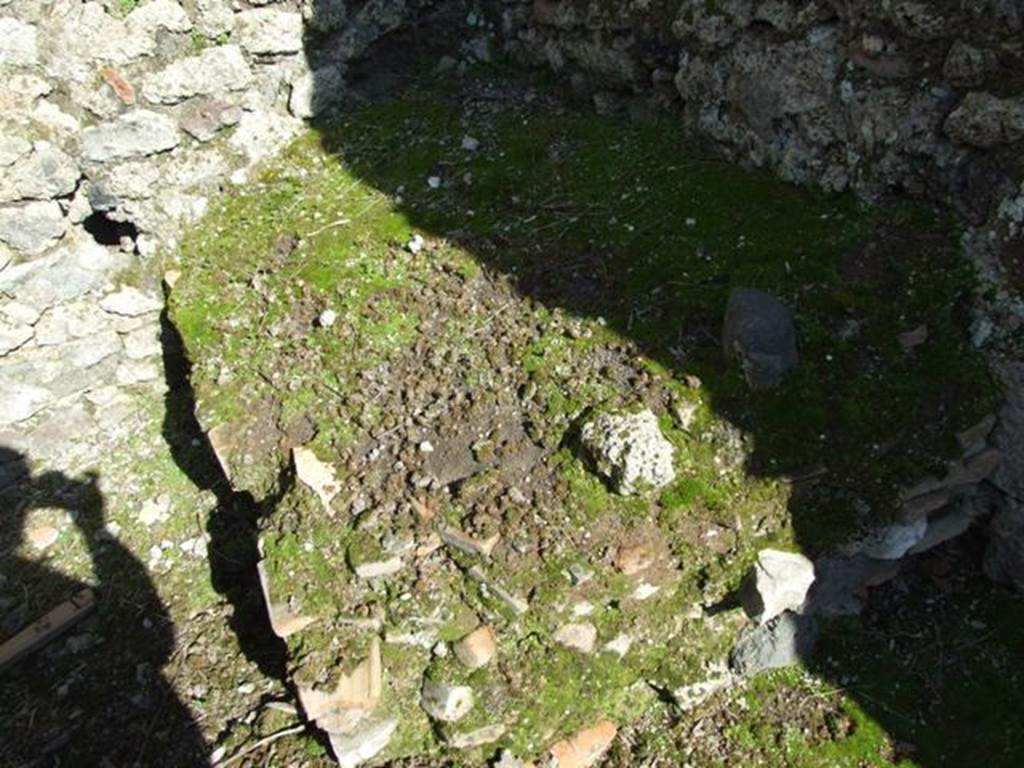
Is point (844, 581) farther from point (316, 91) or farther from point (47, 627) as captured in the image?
point (316, 91)

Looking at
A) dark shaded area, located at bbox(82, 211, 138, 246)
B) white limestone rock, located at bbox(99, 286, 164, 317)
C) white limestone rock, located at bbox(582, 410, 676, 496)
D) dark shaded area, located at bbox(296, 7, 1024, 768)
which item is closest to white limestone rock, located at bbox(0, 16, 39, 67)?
dark shaded area, located at bbox(82, 211, 138, 246)

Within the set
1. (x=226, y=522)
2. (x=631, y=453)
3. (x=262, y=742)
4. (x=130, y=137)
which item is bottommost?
(x=226, y=522)

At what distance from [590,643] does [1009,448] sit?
1.79 m

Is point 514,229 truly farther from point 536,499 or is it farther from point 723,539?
point 723,539

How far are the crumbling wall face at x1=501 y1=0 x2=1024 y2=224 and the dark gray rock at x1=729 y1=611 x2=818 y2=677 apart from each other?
70.5 inches

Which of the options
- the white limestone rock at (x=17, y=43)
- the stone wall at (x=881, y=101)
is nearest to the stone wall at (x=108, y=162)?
the white limestone rock at (x=17, y=43)

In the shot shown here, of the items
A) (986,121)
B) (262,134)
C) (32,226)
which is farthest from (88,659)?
(986,121)

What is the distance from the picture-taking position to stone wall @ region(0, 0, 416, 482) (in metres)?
4.33

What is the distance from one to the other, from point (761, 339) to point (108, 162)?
11.4 ft

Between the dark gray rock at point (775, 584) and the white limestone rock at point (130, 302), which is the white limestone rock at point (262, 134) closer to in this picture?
the white limestone rock at point (130, 302)

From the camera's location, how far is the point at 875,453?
330cm

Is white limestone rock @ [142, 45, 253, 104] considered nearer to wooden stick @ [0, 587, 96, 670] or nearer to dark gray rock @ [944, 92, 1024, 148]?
wooden stick @ [0, 587, 96, 670]

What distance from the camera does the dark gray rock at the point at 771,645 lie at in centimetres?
328

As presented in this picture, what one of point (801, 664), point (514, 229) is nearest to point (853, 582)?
point (801, 664)
